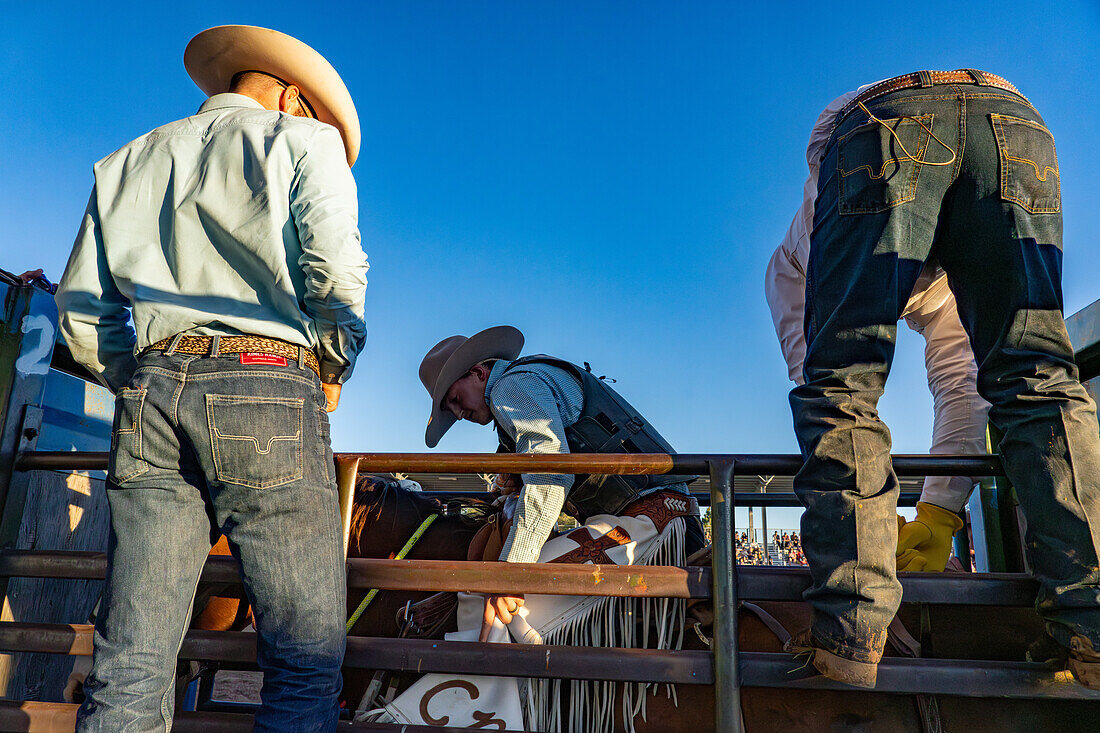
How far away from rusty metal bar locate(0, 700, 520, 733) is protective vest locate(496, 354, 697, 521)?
0.91m

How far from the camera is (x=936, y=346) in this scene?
8.86ft

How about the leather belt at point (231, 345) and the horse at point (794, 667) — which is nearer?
the leather belt at point (231, 345)

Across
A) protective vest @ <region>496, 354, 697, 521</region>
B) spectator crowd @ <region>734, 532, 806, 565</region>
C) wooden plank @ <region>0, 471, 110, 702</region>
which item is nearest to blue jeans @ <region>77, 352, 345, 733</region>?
protective vest @ <region>496, 354, 697, 521</region>

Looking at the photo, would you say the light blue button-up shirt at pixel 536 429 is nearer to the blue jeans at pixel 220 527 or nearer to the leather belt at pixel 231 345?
the blue jeans at pixel 220 527

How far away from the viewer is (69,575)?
2.19 m

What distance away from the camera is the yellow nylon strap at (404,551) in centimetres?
242

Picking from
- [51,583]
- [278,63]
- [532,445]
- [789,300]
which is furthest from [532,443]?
[51,583]

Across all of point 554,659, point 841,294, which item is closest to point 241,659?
point 554,659

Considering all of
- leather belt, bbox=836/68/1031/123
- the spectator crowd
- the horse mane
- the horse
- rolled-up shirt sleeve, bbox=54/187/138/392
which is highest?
the spectator crowd

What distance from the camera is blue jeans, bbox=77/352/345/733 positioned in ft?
5.08

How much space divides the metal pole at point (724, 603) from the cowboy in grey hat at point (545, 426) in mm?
536

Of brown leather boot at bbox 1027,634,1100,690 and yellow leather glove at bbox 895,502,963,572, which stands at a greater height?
yellow leather glove at bbox 895,502,963,572

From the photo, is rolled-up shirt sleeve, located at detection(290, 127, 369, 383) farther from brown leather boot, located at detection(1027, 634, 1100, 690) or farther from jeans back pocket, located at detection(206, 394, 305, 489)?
brown leather boot, located at detection(1027, 634, 1100, 690)

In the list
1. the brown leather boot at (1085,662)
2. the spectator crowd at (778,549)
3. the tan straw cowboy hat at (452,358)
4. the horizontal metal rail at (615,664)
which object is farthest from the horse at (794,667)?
the spectator crowd at (778,549)
